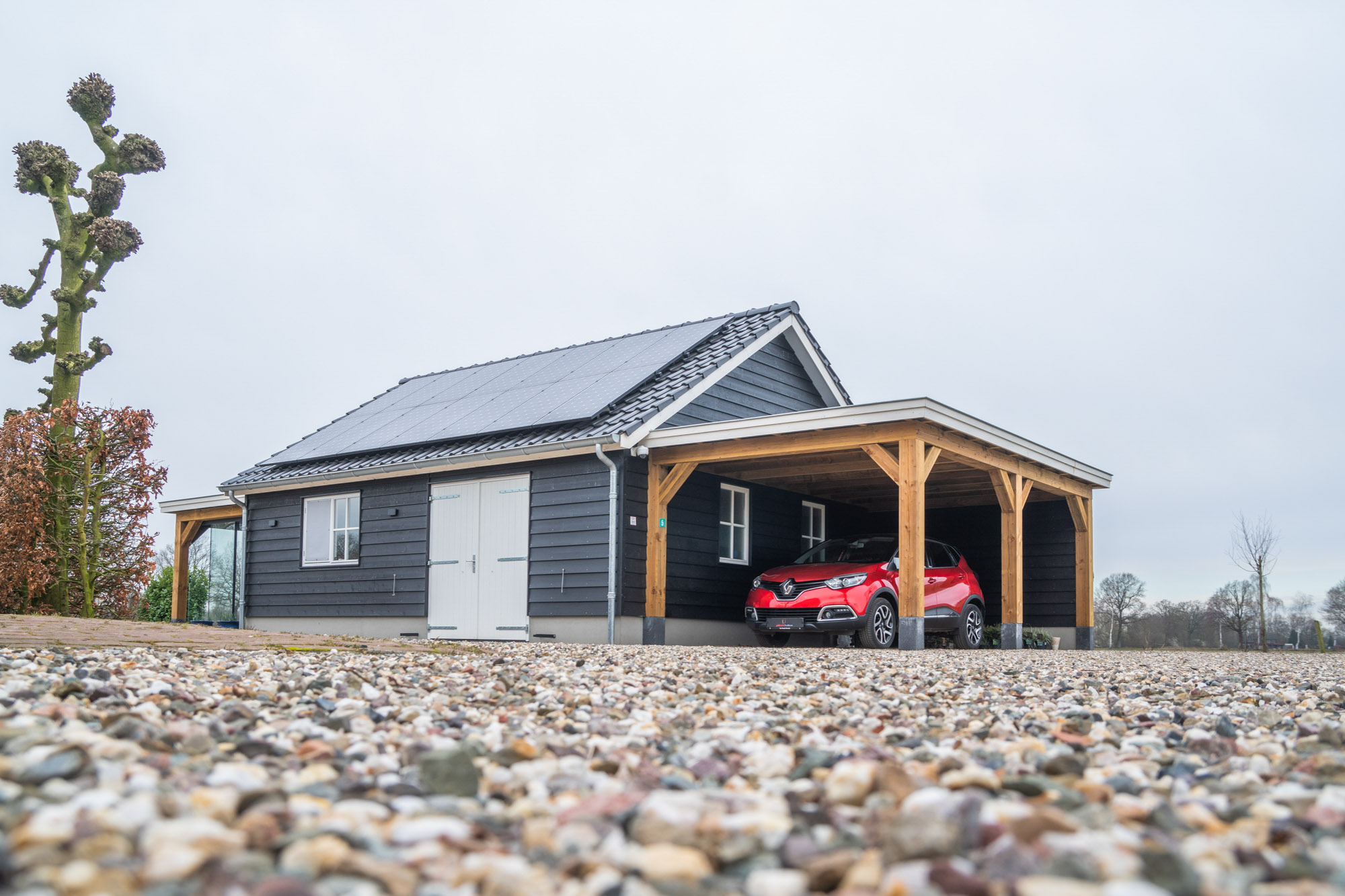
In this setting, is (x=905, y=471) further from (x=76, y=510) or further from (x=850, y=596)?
(x=76, y=510)

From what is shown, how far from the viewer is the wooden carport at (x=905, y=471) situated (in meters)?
9.77

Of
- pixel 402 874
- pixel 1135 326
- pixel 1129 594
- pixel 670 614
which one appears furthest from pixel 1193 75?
pixel 402 874

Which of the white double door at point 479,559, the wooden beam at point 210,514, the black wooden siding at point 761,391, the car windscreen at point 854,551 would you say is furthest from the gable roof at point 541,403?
the car windscreen at point 854,551

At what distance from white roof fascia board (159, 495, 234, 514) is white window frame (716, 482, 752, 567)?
862 centimetres

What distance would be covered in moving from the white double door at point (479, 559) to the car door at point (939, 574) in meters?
4.95

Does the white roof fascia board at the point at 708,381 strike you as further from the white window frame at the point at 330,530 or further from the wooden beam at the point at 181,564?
the wooden beam at the point at 181,564

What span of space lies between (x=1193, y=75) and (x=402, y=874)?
55.6ft

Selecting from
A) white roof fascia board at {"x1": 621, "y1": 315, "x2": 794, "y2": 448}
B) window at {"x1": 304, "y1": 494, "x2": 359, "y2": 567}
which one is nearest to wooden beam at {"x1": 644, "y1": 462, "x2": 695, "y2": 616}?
white roof fascia board at {"x1": 621, "y1": 315, "x2": 794, "y2": 448}

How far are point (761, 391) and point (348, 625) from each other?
22.4ft

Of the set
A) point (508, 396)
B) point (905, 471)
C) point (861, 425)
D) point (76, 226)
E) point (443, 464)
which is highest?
point (76, 226)

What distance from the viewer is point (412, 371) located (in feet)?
63.1

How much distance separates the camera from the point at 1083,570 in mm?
13797

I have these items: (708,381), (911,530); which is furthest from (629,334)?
(911,530)

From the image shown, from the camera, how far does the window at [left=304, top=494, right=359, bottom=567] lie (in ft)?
46.7
